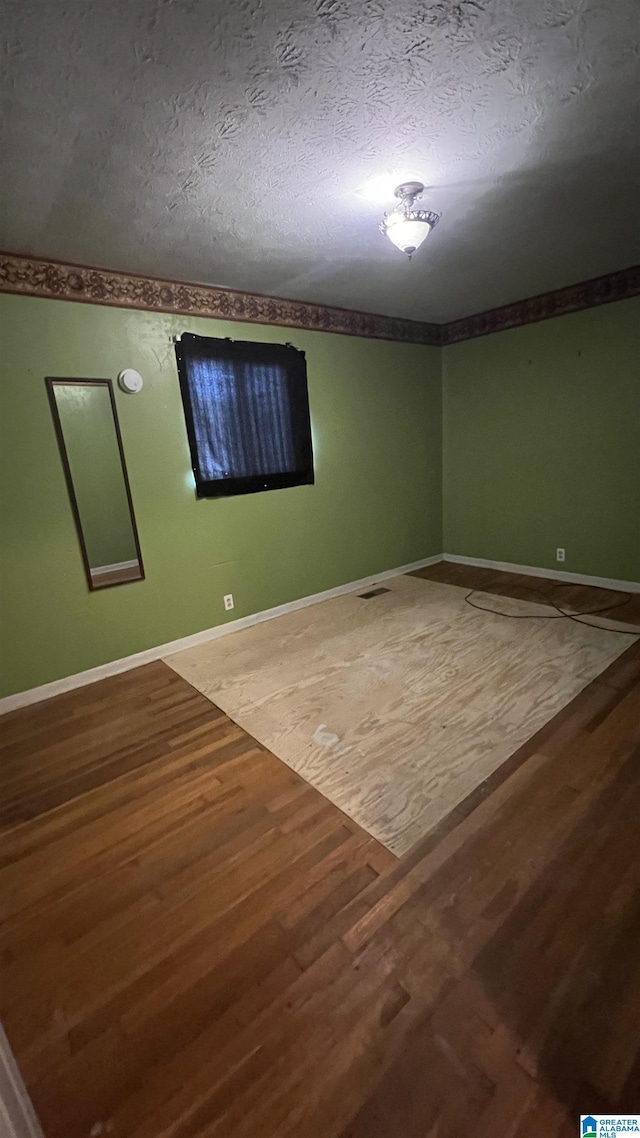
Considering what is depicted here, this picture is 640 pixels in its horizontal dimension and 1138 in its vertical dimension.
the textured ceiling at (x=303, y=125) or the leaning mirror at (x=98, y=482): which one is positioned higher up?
the textured ceiling at (x=303, y=125)

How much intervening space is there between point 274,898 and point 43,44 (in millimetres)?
2572

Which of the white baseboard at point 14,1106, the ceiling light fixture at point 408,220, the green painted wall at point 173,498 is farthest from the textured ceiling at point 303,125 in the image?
the white baseboard at point 14,1106

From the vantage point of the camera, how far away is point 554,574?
4234 millimetres

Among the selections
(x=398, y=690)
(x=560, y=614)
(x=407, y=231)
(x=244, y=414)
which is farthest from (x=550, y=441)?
(x=398, y=690)

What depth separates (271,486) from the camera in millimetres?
3639

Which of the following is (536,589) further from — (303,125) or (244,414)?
(303,125)

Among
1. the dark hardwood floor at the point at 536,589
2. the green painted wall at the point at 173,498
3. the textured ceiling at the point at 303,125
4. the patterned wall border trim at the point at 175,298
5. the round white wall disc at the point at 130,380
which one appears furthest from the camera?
the dark hardwood floor at the point at 536,589

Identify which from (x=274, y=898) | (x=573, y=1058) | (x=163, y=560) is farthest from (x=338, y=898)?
(x=163, y=560)

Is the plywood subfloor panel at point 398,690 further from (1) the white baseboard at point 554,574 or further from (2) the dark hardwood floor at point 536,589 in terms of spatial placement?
(1) the white baseboard at point 554,574

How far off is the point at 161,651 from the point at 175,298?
2.49 metres

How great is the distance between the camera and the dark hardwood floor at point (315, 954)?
959 millimetres

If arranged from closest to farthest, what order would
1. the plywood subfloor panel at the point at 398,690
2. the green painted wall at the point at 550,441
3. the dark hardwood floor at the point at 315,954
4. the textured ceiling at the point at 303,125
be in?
the dark hardwood floor at the point at 315,954, the textured ceiling at the point at 303,125, the plywood subfloor panel at the point at 398,690, the green painted wall at the point at 550,441

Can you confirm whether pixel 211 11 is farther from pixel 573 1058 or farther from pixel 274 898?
pixel 573 1058

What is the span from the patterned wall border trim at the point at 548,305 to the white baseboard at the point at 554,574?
229 cm
